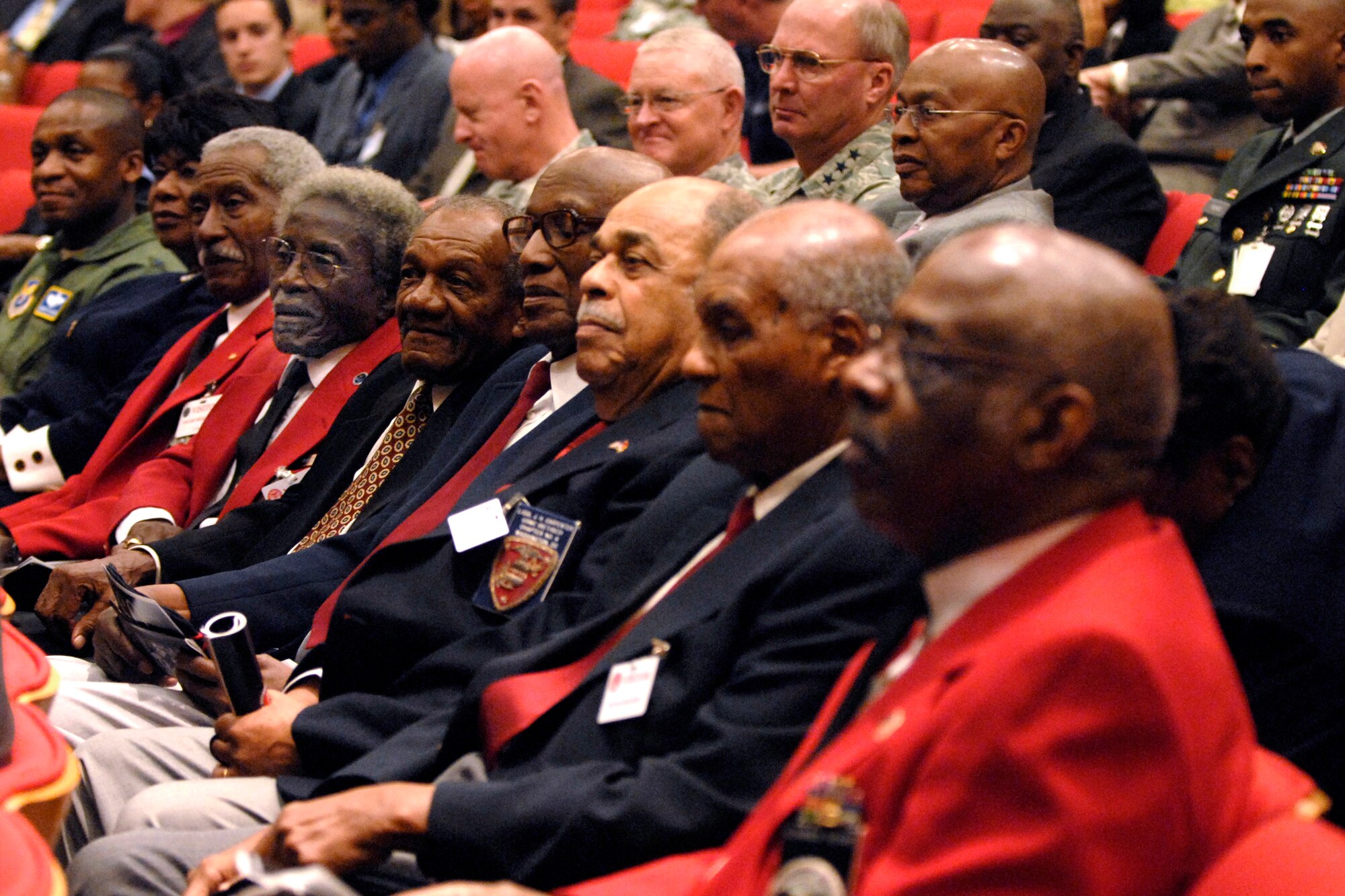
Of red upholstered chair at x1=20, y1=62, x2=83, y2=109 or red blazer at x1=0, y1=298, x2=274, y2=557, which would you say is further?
red upholstered chair at x1=20, y1=62, x2=83, y2=109

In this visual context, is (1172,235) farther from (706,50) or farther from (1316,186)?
(706,50)

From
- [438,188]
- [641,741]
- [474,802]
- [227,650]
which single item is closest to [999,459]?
[641,741]

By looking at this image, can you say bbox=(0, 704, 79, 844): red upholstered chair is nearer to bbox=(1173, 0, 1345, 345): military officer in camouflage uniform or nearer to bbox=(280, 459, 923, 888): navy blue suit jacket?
bbox=(280, 459, 923, 888): navy blue suit jacket

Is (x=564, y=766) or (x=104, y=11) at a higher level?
(x=564, y=766)

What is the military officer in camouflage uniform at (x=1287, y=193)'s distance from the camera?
3.24m

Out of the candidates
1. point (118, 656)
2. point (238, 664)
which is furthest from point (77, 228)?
point (238, 664)

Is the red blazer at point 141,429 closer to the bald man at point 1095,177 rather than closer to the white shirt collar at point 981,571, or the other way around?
the bald man at point 1095,177

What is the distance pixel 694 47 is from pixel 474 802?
A: 2.89 m

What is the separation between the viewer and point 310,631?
284 centimetres

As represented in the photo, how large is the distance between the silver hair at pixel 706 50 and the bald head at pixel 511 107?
1.72 ft

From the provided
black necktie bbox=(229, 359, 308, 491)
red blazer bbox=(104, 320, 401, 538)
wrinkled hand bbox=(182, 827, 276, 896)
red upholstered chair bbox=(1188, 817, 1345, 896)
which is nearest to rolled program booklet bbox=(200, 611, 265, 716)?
wrinkled hand bbox=(182, 827, 276, 896)

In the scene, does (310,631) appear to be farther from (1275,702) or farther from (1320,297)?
(1320,297)

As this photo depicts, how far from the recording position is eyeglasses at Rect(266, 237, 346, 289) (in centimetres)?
356

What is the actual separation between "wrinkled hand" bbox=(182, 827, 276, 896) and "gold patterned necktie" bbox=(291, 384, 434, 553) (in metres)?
1.11
